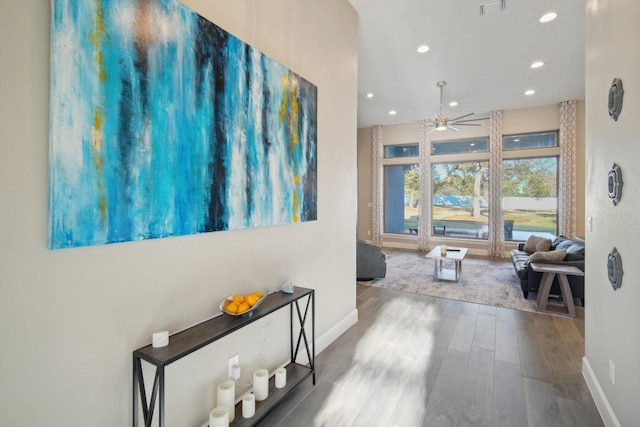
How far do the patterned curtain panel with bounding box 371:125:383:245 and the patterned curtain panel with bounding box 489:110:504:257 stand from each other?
2976mm

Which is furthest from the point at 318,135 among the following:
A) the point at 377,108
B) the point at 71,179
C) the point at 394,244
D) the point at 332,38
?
the point at 394,244

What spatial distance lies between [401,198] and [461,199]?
1699mm

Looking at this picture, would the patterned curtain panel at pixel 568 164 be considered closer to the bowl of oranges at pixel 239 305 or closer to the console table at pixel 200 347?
the console table at pixel 200 347

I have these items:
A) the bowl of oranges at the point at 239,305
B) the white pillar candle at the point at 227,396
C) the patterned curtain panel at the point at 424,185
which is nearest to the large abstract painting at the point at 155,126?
the bowl of oranges at the point at 239,305

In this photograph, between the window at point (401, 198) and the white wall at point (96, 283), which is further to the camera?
the window at point (401, 198)

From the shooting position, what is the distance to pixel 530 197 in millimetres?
7395

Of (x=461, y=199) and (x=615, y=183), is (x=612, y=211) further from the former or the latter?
(x=461, y=199)

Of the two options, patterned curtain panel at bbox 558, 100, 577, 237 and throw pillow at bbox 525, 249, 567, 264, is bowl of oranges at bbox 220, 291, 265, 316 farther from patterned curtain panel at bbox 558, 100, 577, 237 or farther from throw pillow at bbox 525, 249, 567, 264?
patterned curtain panel at bbox 558, 100, 577, 237

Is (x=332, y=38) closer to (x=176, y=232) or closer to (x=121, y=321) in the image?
(x=176, y=232)

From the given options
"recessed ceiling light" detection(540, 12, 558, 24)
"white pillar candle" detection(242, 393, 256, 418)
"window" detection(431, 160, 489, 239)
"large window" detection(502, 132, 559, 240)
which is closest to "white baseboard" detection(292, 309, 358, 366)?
"white pillar candle" detection(242, 393, 256, 418)

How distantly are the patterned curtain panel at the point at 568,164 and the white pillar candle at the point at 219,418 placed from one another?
8.06 m

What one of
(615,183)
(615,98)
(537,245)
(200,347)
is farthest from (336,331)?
(537,245)

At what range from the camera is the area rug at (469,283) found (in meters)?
4.33

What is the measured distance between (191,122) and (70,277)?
2.94 feet
